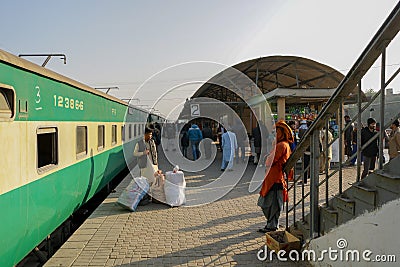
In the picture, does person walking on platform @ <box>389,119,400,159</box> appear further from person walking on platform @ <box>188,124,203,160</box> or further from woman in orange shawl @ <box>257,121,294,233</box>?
person walking on platform @ <box>188,124,203,160</box>

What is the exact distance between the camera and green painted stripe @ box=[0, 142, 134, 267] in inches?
140

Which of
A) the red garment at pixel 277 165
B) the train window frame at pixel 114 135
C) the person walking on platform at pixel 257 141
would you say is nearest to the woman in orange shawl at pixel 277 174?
the red garment at pixel 277 165

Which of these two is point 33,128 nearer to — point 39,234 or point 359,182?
point 39,234

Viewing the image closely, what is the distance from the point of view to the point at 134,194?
7.69 metres

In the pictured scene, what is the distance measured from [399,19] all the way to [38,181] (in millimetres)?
3952

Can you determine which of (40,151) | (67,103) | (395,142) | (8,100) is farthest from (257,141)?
(8,100)

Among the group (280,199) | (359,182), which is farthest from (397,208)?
(280,199)

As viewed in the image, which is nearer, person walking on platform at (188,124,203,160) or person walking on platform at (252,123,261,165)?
person walking on platform at (252,123,261,165)

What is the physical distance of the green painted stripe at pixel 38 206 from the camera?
356 centimetres

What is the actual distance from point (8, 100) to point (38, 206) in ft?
4.51

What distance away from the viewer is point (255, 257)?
4.80m

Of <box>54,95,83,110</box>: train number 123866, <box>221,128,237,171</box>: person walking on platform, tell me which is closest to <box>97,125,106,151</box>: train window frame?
<box>54,95,83,110</box>: train number 123866

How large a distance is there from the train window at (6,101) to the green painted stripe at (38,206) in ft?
2.47

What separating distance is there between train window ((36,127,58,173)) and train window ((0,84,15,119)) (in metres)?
1.13
